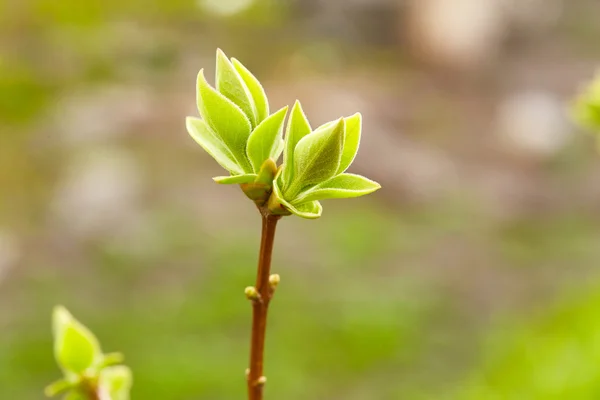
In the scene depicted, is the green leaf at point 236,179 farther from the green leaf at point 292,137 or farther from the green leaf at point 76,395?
the green leaf at point 76,395

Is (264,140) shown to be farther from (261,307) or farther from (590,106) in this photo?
(590,106)

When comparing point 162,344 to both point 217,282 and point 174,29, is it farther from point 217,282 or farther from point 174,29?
point 174,29

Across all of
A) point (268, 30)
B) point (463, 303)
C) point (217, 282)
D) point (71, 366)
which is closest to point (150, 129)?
point (268, 30)

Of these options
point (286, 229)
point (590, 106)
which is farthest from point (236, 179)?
point (286, 229)

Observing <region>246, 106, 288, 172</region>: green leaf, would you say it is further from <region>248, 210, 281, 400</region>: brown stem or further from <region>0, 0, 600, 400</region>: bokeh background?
<region>0, 0, 600, 400</region>: bokeh background

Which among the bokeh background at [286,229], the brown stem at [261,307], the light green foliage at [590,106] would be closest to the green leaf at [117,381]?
the brown stem at [261,307]

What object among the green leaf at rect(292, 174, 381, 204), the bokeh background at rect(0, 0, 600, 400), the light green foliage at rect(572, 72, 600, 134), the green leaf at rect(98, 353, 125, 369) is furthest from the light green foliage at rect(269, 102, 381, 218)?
the bokeh background at rect(0, 0, 600, 400)
